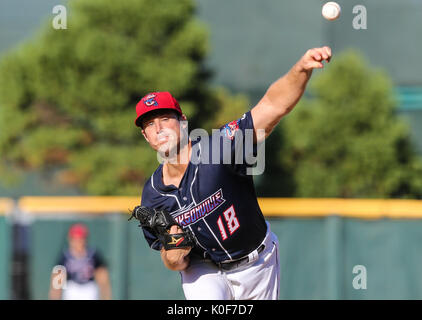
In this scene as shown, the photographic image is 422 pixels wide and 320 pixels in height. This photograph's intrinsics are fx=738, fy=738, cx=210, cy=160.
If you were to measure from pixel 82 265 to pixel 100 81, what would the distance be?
19.7 ft

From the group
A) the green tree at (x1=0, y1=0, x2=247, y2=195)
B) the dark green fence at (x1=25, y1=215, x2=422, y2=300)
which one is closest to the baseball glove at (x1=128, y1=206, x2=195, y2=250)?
the dark green fence at (x1=25, y1=215, x2=422, y2=300)

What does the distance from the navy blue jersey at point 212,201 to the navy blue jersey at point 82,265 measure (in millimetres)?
3592

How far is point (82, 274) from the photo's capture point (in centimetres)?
732

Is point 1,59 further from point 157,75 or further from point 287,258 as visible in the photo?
point 287,258

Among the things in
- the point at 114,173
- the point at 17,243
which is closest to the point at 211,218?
the point at 17,243

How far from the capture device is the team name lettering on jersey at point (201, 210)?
3.80 m

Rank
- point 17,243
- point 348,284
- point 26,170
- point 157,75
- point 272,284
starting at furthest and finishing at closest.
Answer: point 26,170
point 157,75
point 17,243
point 348,284
point 272,284

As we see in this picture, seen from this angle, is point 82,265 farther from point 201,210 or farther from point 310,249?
point 201,210

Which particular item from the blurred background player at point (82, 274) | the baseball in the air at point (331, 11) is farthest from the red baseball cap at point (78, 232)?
the baseball in the air at point (331, 11)

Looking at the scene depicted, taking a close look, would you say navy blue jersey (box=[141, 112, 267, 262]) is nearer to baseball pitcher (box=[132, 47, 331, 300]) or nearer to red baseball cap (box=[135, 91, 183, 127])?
baseball pitcher (box=[132, 47, 331, 300])

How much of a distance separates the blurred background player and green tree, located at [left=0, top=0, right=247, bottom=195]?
204 inches

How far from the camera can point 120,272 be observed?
8.04m

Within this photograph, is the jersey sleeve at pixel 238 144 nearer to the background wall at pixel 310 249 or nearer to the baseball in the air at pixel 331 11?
the baseball in the air at pixel 331 11

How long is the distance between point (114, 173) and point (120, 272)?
196 inches
